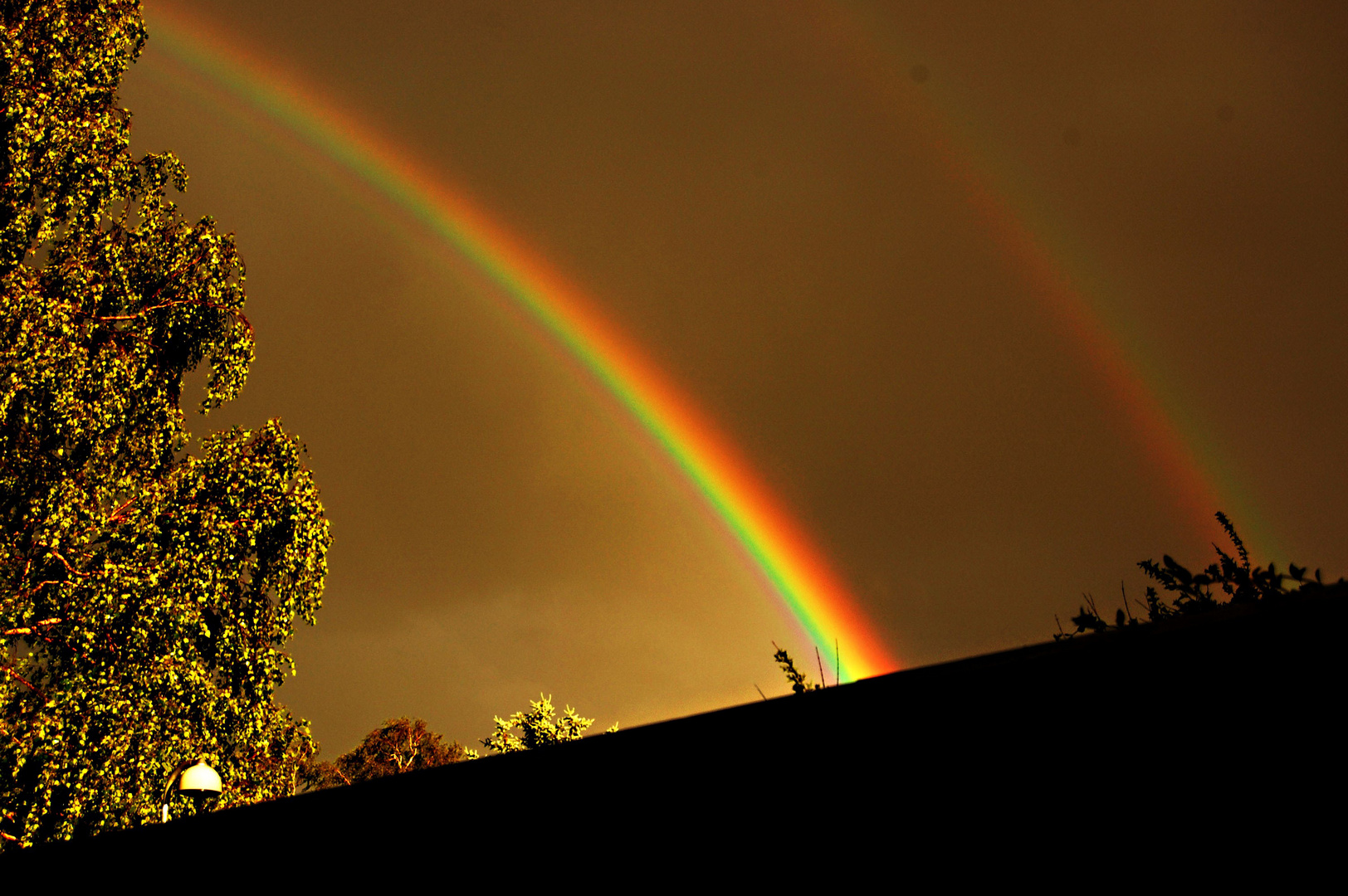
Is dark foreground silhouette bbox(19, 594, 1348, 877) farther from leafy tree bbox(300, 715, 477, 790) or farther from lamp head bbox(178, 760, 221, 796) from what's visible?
leafy tree bbox(300, 715, 477, 790)

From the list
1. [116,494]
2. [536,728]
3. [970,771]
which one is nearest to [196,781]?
[116,494]

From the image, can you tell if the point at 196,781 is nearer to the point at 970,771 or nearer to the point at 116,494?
the point at 116,494

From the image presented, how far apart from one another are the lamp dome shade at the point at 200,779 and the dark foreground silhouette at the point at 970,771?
7.98 metres

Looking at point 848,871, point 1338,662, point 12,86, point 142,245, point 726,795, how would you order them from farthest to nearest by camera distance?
1. point 142,245
2. point 12,86
3. point 726,795
4. point 848,871
5. point 1338,662

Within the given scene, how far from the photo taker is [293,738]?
41.0 feet

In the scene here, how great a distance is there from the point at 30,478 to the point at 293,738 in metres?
4.91

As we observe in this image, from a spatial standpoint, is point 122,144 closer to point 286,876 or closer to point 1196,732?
point 286,876

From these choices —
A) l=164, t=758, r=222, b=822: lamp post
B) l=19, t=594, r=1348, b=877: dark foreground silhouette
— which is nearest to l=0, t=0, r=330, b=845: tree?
l=164, t=758, r=222, b=822: lamp post

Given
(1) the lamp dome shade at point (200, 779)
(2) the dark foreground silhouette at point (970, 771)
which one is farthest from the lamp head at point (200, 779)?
(2) the dark foreground silhouette at point (970, 771)

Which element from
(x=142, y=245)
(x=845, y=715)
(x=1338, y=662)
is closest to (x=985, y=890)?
(x=845, y=715)

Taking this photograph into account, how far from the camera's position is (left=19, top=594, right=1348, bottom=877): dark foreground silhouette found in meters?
1.76

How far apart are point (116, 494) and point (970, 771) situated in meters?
12.4

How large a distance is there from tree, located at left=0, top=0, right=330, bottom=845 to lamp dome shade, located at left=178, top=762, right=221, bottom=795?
535mm

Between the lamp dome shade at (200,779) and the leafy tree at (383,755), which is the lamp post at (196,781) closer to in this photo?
the lamp dome shade at (200,779)
